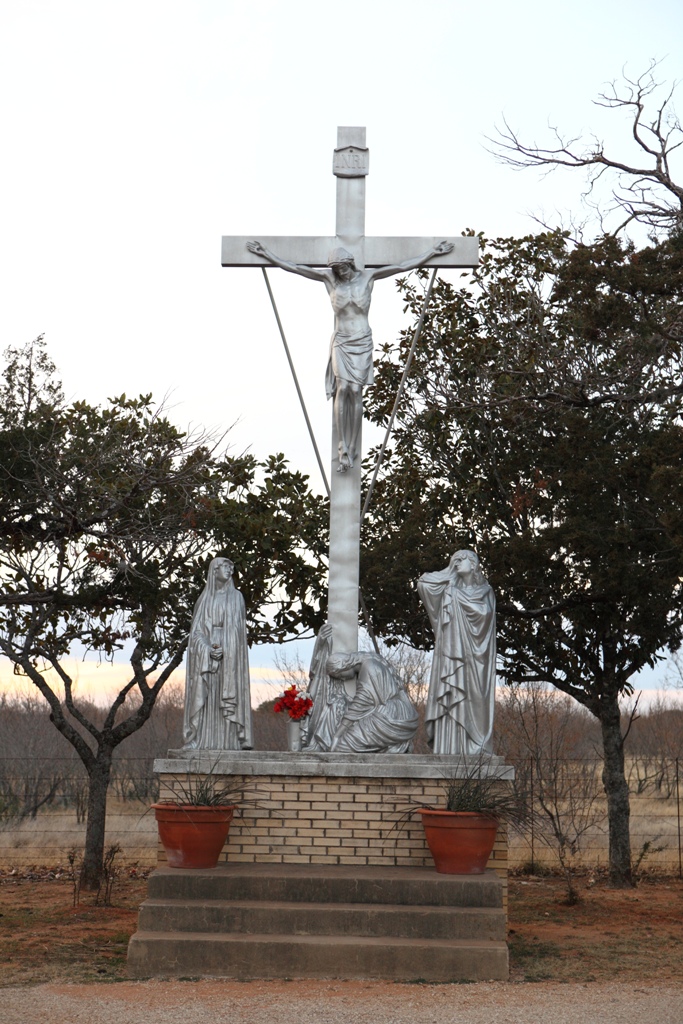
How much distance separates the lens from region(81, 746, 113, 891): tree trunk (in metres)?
14.2

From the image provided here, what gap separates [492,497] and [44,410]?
5.66m

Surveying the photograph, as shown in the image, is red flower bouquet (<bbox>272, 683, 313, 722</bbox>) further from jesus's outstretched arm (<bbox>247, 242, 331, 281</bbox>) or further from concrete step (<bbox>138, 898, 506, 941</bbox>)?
jesus's outstretched arm (<bbox>247, 242, 331, 281</bbox>)

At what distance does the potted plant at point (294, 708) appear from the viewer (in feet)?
33.2

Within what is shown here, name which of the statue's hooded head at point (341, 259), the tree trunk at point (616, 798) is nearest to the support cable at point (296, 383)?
the statue's hooded head at point (341, 259)

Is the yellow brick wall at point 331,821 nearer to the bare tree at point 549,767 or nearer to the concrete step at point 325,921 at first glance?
the concrete step at point 325,921

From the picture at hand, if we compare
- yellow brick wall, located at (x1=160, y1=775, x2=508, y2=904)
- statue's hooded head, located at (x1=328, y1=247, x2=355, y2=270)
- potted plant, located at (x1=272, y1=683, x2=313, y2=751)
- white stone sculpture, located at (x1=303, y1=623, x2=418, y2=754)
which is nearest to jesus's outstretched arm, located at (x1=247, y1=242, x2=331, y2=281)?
statue's hooded head, located at (x1=328, y1=247, x2=355, y2=270)

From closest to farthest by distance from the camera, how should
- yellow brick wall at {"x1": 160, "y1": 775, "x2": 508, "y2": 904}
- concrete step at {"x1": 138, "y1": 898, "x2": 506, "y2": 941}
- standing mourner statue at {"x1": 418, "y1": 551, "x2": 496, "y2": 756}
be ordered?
concrete step at {"x1": 138, "y1": 898, "x2": 506, "y2": 941} < yellow brick wall at {"x1": 160, "y1": 775, "x2": 508, "y2": 904} < standing mourner statue at {"x1": 418, "y1": 551, "x2": 496, "y2": 756}

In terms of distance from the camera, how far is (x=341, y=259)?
10633 millimetres

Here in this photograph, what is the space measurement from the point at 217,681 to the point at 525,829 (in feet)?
16.5

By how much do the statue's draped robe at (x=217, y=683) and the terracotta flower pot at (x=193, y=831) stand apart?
1039 mm

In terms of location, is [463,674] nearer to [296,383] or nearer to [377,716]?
[377,716]

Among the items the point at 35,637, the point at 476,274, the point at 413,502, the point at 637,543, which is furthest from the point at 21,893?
the point at 476,274

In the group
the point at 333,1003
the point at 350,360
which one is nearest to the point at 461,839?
the point at 333,1003

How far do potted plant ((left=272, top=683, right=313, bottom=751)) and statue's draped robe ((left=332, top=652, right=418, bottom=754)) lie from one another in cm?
35
